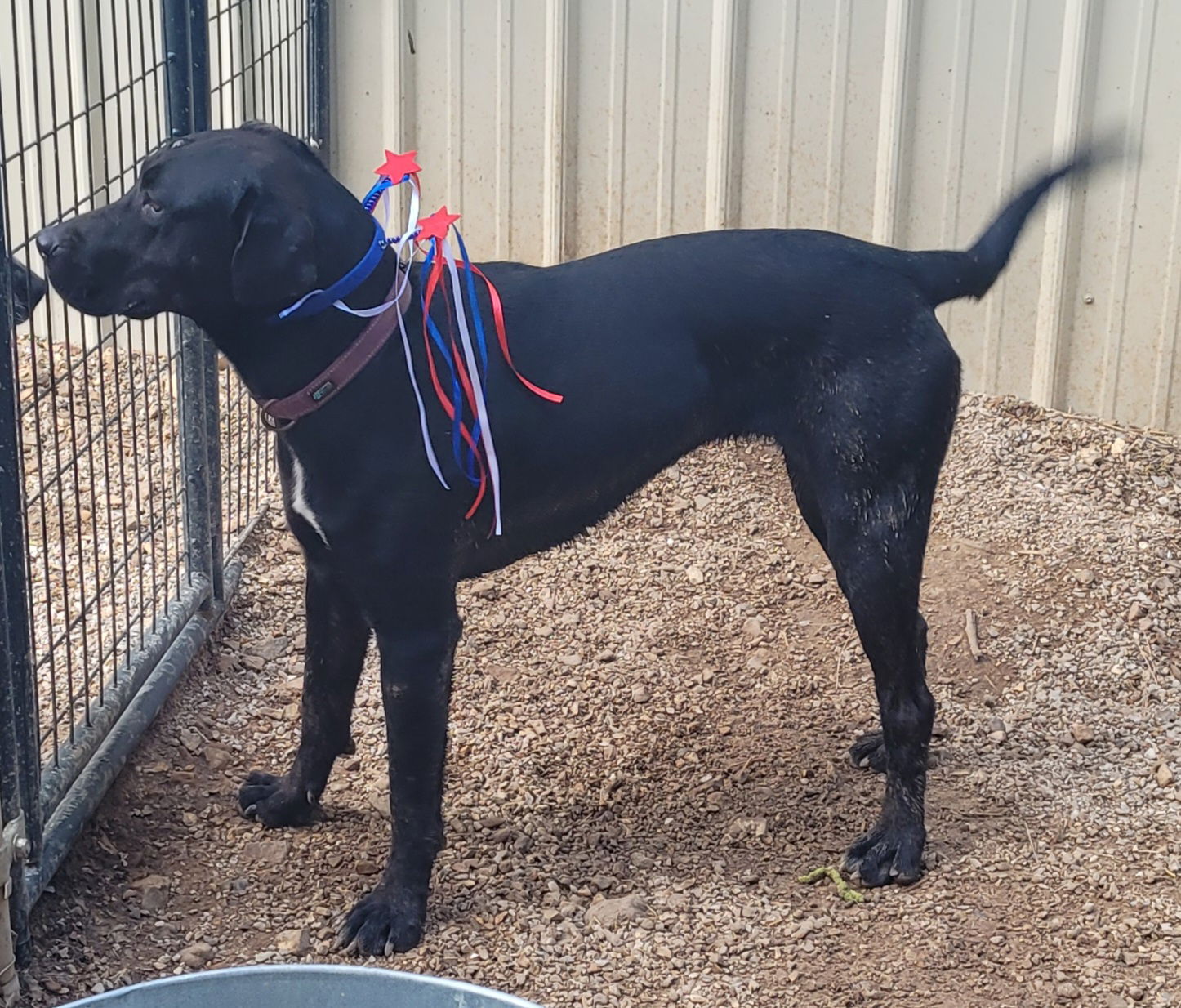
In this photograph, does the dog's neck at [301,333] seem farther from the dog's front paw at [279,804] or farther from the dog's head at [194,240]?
the dog's front paw at [279,804]

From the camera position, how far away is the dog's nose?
270 centimetres

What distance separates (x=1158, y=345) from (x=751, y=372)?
2390mm

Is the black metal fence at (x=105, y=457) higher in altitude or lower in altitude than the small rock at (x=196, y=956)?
higher

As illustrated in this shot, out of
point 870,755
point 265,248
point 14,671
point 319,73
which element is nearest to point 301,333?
point 265,248

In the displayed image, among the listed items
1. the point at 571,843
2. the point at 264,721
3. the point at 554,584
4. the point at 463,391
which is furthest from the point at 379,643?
the point at 554,584

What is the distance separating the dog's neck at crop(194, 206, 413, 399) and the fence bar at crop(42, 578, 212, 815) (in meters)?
0.84

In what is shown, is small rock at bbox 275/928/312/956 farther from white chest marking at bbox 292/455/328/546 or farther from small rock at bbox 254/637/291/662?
small rock at bbox 254/637/291/662

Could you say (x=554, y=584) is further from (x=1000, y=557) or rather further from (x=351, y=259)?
(x=351, y=259)

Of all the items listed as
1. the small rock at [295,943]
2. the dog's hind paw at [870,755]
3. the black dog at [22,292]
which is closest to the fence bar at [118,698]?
the small rock at [295,943]

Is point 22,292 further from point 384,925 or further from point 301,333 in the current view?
point 384,925

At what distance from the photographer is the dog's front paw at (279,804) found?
3.39 m

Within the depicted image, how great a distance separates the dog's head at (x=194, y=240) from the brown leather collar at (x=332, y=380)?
0.16m

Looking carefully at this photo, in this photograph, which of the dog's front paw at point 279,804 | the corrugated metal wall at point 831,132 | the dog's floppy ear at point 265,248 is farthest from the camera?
the corrugated metal wall at point 831,132

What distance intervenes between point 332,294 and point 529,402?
43 centimetres
